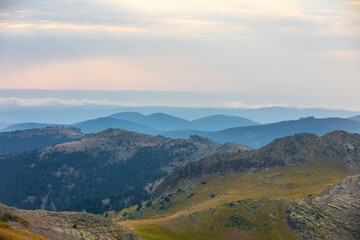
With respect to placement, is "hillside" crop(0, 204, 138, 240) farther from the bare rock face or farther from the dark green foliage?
the bare rock face

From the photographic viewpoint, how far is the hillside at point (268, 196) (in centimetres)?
10688

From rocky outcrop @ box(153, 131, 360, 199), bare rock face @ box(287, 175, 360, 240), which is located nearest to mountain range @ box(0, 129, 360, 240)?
rocky outcrop @ box(153, 131, 360, 199)

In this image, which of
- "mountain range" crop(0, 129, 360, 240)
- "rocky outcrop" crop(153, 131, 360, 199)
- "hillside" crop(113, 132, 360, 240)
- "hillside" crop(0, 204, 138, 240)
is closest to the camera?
"hillside" crop(0, 204, 138, 240)

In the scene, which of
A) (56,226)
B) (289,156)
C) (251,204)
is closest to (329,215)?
(251,204)

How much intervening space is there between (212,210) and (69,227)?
59824 mm

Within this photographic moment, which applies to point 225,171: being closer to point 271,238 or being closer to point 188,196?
point 188,196

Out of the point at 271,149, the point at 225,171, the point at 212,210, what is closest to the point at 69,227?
the point at 212,210

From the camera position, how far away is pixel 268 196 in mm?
133875

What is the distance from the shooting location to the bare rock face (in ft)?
333

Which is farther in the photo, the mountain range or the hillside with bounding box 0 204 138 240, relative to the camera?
the mountain range

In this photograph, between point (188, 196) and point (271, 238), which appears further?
point (188, 196)

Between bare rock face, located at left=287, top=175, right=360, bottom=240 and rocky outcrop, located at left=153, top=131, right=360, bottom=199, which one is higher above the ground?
rocky outcrop, located at left=153, top=131, right=360, bottom=199

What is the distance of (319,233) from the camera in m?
102

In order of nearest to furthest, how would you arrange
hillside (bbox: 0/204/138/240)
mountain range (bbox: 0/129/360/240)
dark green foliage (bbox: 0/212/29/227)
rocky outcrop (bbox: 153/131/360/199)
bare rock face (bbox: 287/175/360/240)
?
hillside (bbox: 0/204/138/240), dark green foliage (bbox: 0/212/29/227), mountain range (bbox: 0/129/360/240), bare rock face (bbox: 287/175/360/240), rocky outcrop (bbox: 153/131/360/199)
